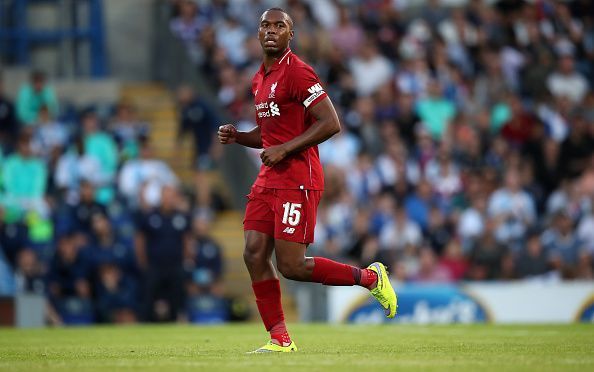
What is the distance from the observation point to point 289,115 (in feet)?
31.1

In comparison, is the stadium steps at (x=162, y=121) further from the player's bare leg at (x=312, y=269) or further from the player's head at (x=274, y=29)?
the player's head at (x=274, y=29)

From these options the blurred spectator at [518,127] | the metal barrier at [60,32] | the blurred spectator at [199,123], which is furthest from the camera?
the metal barrier at [60,32]

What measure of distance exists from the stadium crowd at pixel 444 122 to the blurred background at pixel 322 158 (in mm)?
38

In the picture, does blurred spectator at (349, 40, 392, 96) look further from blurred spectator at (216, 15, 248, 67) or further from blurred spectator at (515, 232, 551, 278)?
blurred spectator at (515, 232, 551, 278)

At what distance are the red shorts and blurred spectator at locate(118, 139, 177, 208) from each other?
9.59m

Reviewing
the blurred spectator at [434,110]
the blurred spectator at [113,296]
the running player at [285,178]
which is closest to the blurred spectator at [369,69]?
the blurred spectator at [434,110]

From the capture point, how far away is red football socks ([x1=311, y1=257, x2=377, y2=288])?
31.1ft

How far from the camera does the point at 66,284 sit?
18.0m

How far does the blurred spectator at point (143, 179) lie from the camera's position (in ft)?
62.9

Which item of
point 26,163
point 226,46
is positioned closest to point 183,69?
point 226,46

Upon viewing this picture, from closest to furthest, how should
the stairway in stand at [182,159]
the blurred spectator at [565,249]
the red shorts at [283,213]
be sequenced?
the red shorts at [283,213] < the blurred spectator at [565,249] < the stairway in stand at [182,159]

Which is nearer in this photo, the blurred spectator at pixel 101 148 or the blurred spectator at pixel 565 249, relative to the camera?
the blurred spectator at pixel 565 249

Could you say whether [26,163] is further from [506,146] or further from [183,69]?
[506,146]

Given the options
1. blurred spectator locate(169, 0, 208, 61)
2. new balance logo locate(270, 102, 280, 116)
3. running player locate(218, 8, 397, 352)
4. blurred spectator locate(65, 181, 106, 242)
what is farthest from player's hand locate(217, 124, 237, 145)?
blurred spectator locate(169, 0, 208, 61)
